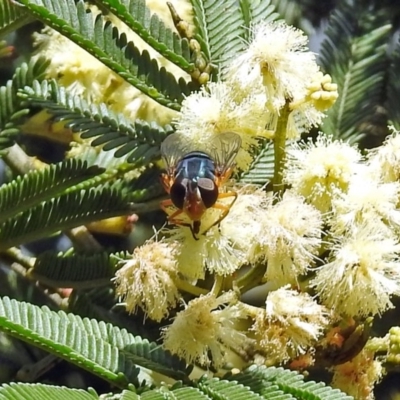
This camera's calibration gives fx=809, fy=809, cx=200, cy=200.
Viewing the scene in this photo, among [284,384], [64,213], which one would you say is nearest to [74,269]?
[64,213]

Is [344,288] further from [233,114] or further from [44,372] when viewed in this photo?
[44,372]

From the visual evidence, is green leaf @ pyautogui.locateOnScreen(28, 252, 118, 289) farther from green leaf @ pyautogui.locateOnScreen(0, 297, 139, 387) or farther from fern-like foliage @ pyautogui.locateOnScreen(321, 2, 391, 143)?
fern-like foliage @ pyautogui.locateOnScreen(321, 2, 391, 143)

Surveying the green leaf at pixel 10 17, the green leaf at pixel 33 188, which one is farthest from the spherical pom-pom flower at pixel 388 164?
the green leaf at pixel 10 17

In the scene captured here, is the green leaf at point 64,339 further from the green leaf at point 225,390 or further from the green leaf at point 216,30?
the green leaf at point 216,30

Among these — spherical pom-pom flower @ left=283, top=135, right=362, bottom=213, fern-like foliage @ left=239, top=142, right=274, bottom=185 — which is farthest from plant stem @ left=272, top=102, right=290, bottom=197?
fern-like foliage @ left=239, top=142, right=274, bottom=185

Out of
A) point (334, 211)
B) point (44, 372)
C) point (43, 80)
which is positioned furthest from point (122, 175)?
point (334, 211)
